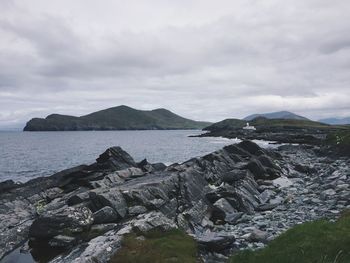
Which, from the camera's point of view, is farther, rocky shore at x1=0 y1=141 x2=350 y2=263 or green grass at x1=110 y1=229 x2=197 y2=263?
rocky shore at x1=0 y1=141 x2=350 y2=263

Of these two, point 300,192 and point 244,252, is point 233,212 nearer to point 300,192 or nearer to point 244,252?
point 300,192

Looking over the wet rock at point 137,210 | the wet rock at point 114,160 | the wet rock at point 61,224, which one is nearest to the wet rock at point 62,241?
the wet rock at point 61,224

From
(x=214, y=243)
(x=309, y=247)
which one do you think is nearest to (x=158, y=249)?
(x=214, y=243)

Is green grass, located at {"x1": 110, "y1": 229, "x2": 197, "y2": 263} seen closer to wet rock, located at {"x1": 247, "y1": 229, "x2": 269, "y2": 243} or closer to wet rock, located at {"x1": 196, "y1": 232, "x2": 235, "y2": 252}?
wet rock, located at {"x1": 196, "y1": 232, "x2": 235, "y2": 252}

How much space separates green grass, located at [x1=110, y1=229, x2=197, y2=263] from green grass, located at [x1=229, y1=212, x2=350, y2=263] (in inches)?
120

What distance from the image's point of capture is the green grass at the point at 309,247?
1430 centimetres

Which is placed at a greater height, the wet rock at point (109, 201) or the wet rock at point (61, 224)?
the wet rock at point (109, 201)

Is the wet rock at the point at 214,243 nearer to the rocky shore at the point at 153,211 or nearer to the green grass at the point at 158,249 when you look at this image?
the rocky shore at the point at 153,211

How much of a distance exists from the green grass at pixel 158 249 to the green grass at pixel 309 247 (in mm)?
3035

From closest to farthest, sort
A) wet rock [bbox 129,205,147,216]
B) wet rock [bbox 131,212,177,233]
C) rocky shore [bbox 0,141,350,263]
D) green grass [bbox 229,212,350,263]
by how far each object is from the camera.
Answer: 1. green grass [bbox 229,212,350,263]
2. wet rock [bbox 131,212,177,233]
3. rocky shore [bbox 0,141,350,263]
4. wet rock [bbox 129,205,147,216]

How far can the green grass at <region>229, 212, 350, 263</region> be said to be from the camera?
14297mm

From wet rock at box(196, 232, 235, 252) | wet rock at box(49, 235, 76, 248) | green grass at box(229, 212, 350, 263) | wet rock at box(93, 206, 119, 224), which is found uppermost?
green grass at box(229, 212, 350, 263)

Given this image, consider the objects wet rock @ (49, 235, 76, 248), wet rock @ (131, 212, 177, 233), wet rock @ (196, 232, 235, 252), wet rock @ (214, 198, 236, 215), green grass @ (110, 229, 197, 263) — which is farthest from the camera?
wet rock @ (214, 198, 236, 215)

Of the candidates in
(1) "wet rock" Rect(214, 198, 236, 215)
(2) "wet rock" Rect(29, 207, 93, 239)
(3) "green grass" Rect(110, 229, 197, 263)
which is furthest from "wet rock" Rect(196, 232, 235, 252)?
(1) "wet rock" Rect(214, 198, 236, 215)
